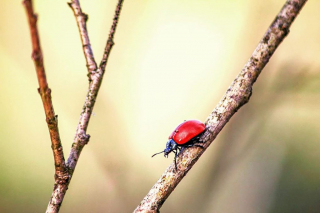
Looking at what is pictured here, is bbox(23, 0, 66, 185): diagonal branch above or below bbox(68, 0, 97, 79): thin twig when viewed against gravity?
below

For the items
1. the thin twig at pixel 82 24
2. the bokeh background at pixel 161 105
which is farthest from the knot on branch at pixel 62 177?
the bokeh background at pixel 161 105

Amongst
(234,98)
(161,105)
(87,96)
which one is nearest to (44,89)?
(87,96)

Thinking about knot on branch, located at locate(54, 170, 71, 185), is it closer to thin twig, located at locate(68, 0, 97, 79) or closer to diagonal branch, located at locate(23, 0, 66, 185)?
diagonal branch, located at locate(23, 0, 66, 185)

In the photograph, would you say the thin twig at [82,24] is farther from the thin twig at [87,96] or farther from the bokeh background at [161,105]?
the bokeh background at [161,105]

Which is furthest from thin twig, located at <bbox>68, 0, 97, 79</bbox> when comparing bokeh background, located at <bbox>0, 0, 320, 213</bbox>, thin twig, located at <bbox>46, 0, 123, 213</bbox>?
bokeh background, located at <bbox>0, 0, 320, 213</bbox>

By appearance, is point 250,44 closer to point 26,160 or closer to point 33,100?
point 33,100

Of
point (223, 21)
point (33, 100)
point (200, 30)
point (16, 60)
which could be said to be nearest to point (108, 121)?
point (33, 100)

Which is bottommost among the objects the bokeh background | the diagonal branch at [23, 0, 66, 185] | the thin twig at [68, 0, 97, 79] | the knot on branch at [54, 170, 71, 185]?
the knot on branch at [54, 170, 71, 185]
